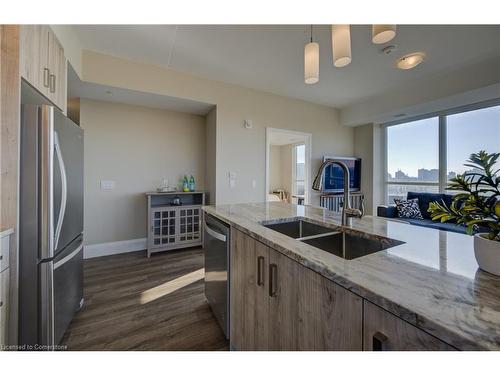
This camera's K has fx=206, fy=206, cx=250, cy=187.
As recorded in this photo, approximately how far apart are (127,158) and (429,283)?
3806 mm

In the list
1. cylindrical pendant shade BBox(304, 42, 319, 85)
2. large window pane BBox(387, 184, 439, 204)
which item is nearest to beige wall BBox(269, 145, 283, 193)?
large window pane BBox(387, 184, 439, 204)

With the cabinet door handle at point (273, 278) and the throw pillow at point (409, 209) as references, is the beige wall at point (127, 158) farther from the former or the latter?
the throw pillow at point (409, 209)

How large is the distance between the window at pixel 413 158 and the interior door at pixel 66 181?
17.1ft

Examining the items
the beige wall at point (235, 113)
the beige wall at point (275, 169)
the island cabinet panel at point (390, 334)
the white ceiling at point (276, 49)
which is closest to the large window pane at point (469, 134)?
the white ceiling at point (276, 49)

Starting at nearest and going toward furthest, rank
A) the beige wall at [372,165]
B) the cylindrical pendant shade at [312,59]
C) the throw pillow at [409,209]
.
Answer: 1. the cylindrical pendant shade at [312,59]
2. the throw pillow at [409,209]
3. the beige wall at [372,165]

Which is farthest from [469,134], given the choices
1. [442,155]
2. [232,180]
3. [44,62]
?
[44,62]

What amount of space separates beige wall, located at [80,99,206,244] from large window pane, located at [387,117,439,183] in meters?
4.15

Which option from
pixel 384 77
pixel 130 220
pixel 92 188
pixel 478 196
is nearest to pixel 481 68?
pixel 384 77

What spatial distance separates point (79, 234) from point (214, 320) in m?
1.34

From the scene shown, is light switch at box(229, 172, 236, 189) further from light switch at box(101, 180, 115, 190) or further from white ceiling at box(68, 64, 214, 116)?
light switch at box(101, 180, 115, 190)

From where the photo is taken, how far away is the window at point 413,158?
3.83 meters

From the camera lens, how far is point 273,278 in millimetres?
949

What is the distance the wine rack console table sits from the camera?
3170mm
